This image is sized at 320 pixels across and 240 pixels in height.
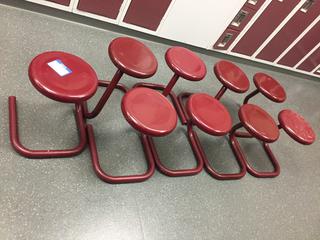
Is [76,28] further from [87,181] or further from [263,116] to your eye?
[263,116]

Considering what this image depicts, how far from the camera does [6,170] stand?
1.40 metres

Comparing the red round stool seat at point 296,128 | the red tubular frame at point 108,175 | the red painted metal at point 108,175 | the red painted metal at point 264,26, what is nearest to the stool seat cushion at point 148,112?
the red tubular frame at point 108,175

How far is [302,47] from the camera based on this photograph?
10.3 ft

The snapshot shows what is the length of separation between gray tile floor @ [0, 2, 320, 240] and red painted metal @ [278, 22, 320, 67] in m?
1.27

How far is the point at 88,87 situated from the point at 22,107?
0.54m

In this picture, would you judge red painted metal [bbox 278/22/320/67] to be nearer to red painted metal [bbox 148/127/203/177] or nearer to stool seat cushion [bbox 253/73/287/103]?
stool seat cushion [bbox 253/73/287/103]

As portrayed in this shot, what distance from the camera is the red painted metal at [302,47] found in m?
2.99

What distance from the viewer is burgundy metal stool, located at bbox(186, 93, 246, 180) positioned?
1.68 meters

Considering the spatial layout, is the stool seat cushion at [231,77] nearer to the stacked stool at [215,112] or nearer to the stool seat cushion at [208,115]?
the stacked stool at [215,112]

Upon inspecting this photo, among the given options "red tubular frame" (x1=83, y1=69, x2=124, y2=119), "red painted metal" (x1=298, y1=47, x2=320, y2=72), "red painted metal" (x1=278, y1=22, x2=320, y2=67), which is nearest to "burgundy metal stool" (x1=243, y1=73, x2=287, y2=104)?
"red painted metal" (x1=278, y1=22, x2=320, y2=67)

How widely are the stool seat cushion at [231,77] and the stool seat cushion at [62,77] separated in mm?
1039

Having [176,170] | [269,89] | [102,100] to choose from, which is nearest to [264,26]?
[269,89]

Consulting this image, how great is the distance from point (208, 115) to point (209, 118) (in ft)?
0.09

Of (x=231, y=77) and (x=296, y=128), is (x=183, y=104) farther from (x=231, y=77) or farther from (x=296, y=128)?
(x=296, y=128)
